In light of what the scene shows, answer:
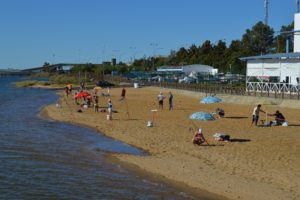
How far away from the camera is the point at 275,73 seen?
5150 centimetres

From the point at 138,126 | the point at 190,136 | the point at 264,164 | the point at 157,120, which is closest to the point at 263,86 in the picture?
the point at 157,120

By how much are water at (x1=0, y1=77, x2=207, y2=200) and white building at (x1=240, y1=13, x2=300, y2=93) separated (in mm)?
23760

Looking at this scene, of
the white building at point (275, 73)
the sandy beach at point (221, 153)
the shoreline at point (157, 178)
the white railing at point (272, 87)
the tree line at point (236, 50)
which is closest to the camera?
the shoreline at point (157, 178)

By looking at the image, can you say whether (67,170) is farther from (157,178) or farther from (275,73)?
(275,73)

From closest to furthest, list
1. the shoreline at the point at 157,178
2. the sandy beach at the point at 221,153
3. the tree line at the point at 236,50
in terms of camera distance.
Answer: the shoreline at the point at 157,178 → the sandy beach at the point at 221,153 → the tree line at the point at 236,50

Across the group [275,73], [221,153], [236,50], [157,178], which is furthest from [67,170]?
[236,50]

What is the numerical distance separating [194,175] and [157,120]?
16.5m

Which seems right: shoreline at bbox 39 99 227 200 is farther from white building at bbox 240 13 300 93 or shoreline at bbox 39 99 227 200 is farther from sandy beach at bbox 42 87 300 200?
white building at bbox 240 13 300 93

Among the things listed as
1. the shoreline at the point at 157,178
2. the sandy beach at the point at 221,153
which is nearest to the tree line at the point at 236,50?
the sandy beach at the point at 221,153

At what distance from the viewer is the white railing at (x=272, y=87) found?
149 ft

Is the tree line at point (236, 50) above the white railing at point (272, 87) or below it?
above

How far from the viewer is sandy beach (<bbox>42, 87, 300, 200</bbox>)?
15531 millimetres

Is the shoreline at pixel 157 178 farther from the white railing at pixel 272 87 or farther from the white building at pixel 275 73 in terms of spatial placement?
the white building at pixel 275 73

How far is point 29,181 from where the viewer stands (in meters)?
17.1
